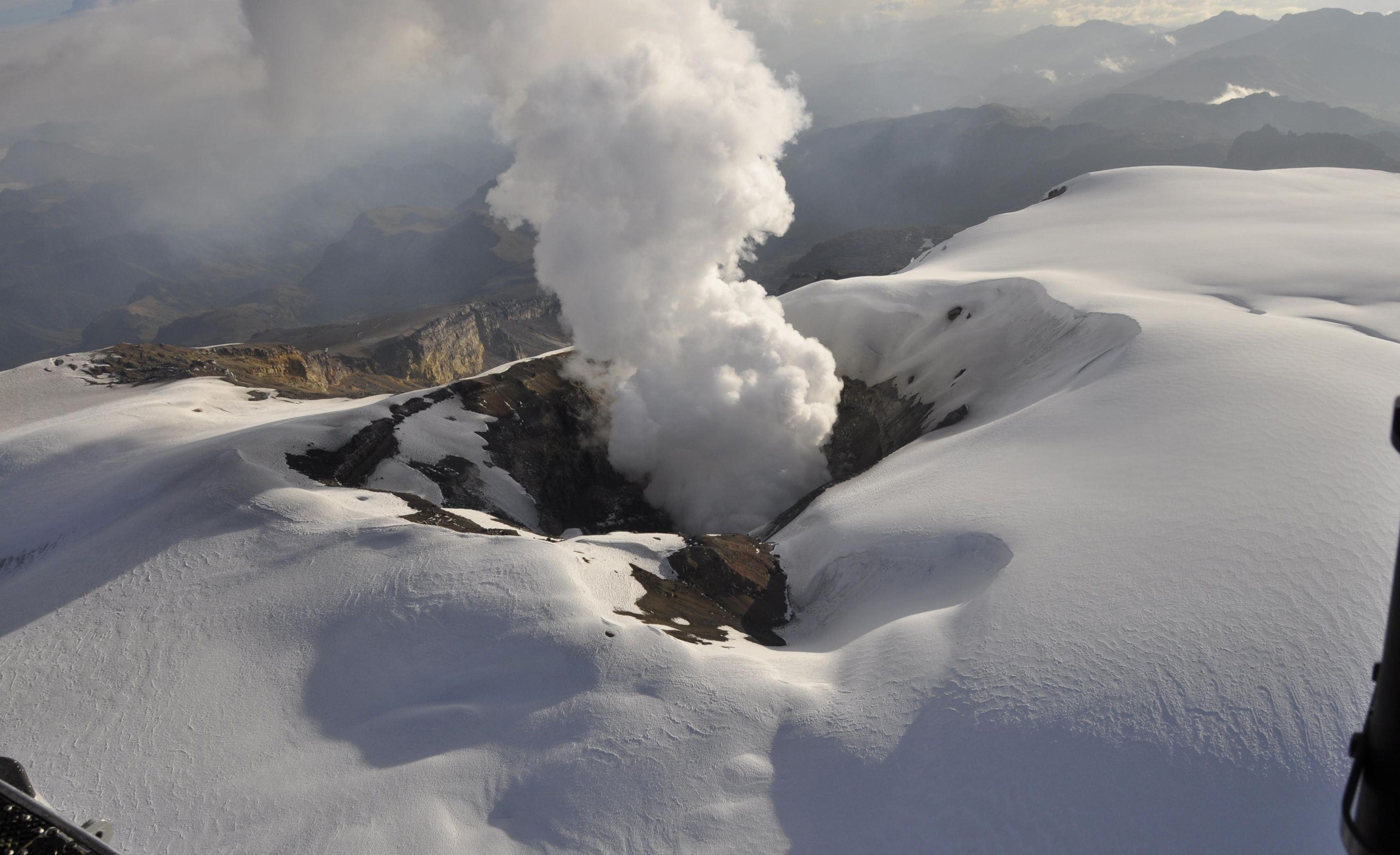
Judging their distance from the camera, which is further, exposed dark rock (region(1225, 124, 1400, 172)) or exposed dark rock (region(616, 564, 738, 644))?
exposed dark rock (region(1225, 124, 1400, 172))

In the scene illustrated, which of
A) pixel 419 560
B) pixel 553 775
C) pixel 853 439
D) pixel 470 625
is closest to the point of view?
pixel 553 775

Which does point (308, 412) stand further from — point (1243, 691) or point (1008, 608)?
point (1243, 691)

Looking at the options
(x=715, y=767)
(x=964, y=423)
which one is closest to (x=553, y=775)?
(x=715, y=767)

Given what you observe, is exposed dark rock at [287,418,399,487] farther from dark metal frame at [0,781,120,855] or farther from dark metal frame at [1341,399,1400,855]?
dark metal frame at [1341,399,1400,855]

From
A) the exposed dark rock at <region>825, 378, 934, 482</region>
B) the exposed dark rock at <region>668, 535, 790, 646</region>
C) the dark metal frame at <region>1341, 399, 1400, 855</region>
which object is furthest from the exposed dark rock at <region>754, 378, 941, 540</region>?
the dark metal frame at <region>1341, 399, 1400, 855</region>

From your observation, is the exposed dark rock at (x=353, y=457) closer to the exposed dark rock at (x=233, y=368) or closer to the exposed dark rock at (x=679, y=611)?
the exposed dark rock at (x=679, y=611)

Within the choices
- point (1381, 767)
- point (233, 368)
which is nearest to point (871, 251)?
point (233, 368)
